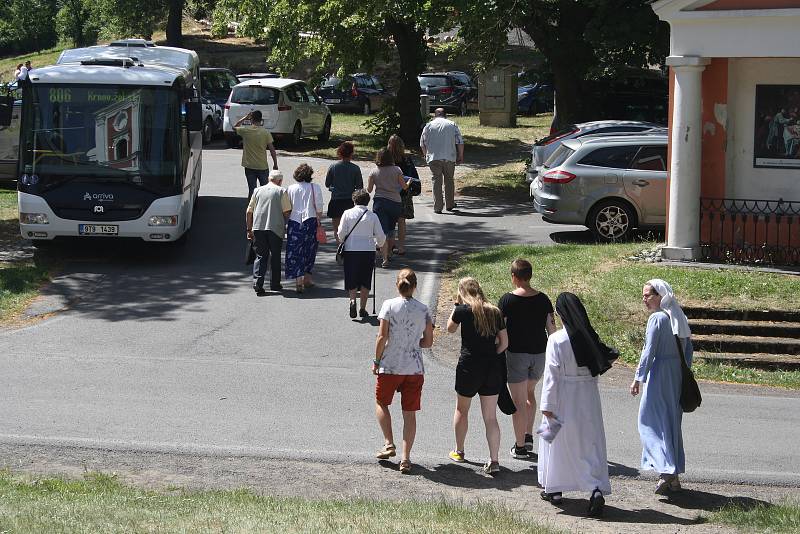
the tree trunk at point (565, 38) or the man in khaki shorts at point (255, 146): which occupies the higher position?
the tree trunk at point (565, 38)

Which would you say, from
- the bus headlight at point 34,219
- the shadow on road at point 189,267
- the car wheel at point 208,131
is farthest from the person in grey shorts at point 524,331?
the car wheel at point 208,131

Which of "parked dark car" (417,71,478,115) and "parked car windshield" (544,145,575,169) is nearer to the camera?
"parked car windshield" (544,145,575,169)

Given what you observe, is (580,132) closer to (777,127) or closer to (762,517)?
(777,127)

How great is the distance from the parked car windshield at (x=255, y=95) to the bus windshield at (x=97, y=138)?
1360 centimetres

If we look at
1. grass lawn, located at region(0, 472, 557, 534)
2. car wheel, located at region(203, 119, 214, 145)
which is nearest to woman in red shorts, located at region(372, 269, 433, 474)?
grass lawn, located at region(0, 472, 557, 534)

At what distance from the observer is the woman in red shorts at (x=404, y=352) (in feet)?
29.2

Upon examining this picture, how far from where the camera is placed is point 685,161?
50.1 feet

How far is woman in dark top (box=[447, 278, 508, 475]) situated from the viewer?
28.7 ft

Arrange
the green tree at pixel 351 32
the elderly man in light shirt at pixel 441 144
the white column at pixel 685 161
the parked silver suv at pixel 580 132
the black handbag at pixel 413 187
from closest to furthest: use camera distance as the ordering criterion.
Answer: the white column at pixel 685 161
the black handbag at pixel 413 187
the elderly man in light shirt at pixel 441 144
the parked silver suv at pixel 580 132
the green tree at pixel 351 32

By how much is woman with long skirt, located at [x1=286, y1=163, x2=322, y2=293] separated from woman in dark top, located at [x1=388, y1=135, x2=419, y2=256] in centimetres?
205

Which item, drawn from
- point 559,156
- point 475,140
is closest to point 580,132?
point 559,156

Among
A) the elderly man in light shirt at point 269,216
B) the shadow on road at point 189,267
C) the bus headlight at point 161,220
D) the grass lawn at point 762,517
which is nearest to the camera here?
the grass lawn at point 762,517

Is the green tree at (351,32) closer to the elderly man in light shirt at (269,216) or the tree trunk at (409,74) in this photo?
the tree trunk at (409,74)

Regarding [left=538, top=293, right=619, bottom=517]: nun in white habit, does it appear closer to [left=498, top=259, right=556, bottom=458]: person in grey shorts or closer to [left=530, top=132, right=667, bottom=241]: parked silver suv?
[left=498, top=259, right=556, bottom=458]: person in grey shorts
